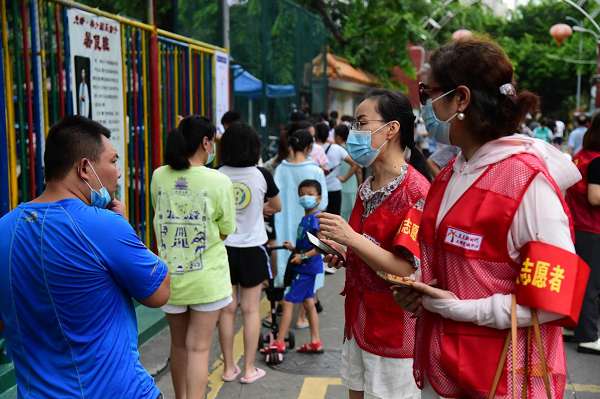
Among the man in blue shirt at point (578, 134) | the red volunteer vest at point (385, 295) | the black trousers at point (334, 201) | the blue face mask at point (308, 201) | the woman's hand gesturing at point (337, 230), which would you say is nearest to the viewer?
the woman's hand gesturing at point (337, 230)

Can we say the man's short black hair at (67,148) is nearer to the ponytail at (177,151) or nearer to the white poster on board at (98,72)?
the ponytail at (177,151)

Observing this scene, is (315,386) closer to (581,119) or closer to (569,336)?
(569,336)

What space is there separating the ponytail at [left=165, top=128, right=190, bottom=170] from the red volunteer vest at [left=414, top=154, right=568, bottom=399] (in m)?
2.28

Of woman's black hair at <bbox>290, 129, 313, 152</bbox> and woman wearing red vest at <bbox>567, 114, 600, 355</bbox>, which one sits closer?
woman wearing red vest at <bbox>567, 114, 600, 355</bbox>

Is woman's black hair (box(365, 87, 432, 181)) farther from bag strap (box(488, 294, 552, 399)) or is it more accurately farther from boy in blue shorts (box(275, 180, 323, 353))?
boy in blue shorts (box(275, 180, 323, 353))

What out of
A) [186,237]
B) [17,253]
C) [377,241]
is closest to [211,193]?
[186,237]

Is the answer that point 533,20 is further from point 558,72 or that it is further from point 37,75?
point 37,75

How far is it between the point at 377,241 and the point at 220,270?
4.91 feet

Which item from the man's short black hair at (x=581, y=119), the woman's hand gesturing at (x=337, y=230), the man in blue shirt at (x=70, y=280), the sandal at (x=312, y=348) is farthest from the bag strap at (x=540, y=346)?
the man's short black hair at (x=581, y=119)

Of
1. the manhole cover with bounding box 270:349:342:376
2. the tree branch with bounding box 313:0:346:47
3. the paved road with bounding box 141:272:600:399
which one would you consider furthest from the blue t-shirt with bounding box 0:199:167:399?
the tree branch with bounding box 313:0:346:47

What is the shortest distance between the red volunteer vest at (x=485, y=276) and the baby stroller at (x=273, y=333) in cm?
335

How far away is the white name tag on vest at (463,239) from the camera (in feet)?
6.51

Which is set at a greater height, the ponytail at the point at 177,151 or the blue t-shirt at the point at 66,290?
the ponytail at the point at 177,151

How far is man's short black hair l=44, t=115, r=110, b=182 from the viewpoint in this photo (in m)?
2.35
